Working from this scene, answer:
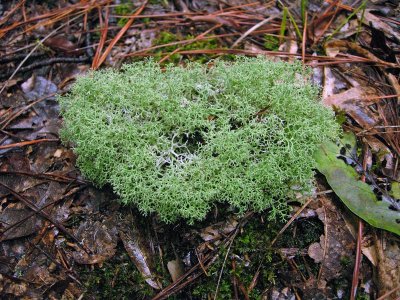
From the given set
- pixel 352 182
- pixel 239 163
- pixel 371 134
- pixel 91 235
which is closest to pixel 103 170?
pixel 91 235

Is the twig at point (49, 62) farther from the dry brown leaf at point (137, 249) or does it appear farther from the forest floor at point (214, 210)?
the dry brown leaf at point (137, 249)

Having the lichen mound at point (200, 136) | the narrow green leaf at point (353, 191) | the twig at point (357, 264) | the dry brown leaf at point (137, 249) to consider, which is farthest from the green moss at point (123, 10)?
the twig at point (357, 264)

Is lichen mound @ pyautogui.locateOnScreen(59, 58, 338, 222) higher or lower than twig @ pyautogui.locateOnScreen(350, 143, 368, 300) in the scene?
higher

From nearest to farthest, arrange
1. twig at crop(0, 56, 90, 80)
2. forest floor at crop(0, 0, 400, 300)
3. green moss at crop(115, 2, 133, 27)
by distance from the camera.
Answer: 1. forest floor at crop(0, 0, 400, 300)
2. twig at crop(0, 56, 90, 80)
3. green moss at crop(115, 2, 133, 27)

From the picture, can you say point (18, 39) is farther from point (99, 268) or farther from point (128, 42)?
point (99, 268)

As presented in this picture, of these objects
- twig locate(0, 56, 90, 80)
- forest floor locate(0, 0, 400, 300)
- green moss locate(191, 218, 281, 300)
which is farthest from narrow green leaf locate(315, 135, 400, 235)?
twig locate(0, 56, 90, 80)

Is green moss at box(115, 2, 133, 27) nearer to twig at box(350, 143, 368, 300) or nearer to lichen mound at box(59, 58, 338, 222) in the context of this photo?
lichen mound at box(59, 58, 338, 222)

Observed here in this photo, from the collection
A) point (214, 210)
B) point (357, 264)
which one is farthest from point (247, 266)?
point (357, 264)
